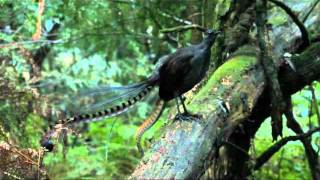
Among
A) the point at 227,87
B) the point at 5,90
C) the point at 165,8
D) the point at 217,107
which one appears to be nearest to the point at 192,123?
the point at 217,107

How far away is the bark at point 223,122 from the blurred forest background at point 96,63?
0.75ft

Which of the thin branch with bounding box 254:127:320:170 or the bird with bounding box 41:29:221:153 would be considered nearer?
the bird with bounding box 41:29:221:153

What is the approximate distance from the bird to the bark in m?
0.17

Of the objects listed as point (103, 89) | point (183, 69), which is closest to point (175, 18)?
point (183, 69)

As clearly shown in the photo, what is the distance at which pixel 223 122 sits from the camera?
3.30 meters

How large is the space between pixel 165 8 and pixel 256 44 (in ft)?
5.22

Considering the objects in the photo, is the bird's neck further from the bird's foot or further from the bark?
the bird's foot

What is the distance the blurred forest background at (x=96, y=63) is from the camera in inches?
168

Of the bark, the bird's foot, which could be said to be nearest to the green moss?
the bark

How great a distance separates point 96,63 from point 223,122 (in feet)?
11.6

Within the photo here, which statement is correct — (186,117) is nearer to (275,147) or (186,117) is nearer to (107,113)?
(107,113)

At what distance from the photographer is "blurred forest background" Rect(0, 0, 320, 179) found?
4258 mm

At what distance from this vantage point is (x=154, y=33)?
5.78 metres

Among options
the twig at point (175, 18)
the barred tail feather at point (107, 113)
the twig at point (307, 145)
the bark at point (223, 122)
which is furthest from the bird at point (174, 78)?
the twig at point (175, 18)
